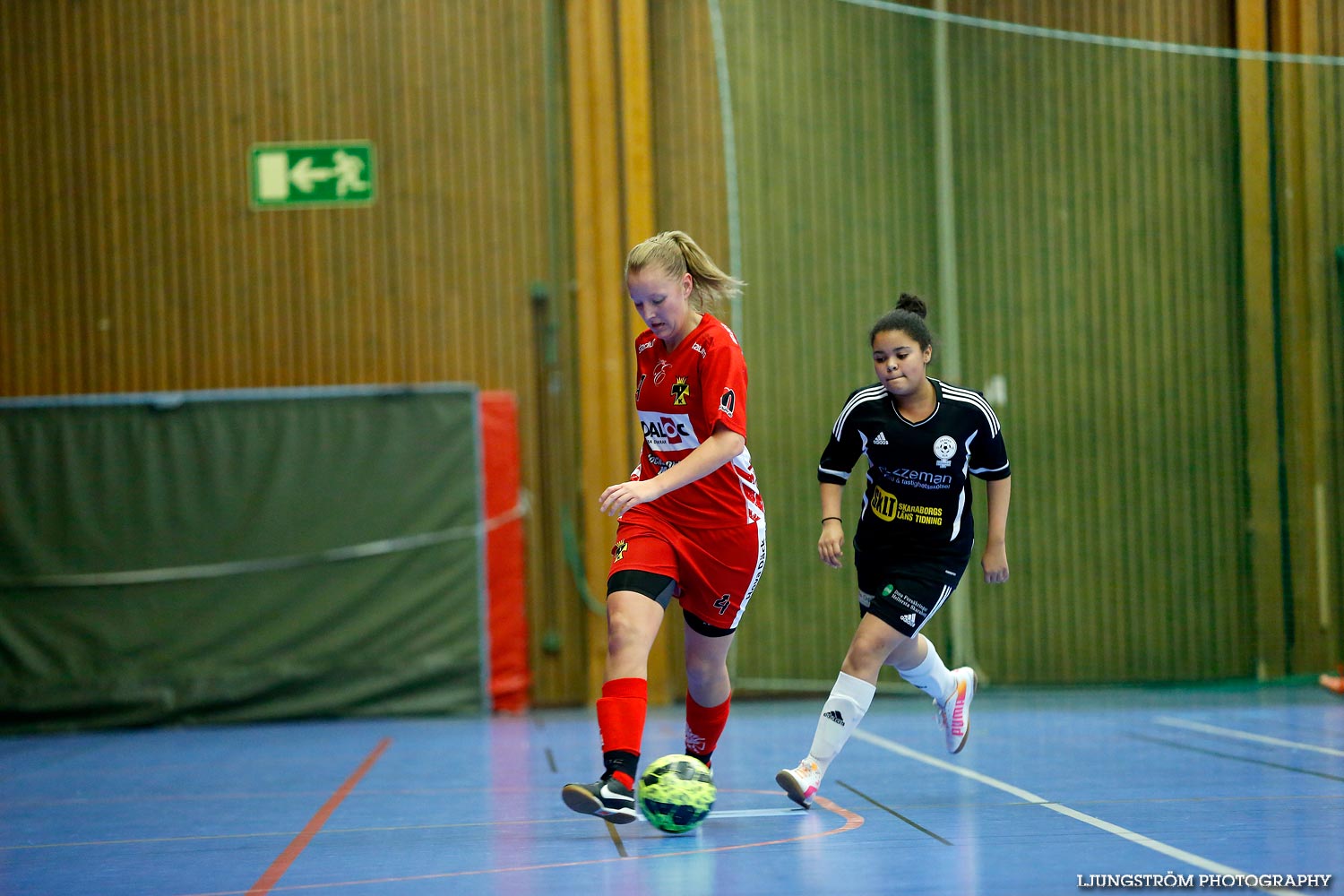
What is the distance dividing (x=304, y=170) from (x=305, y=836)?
596 centimetres

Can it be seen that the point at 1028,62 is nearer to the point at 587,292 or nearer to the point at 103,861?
the point at 587,292

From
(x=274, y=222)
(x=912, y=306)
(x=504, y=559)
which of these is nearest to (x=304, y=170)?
(x=274, y=222)

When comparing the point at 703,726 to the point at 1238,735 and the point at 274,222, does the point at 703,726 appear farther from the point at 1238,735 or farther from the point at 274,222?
the point at 274,222

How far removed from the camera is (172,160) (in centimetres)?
893

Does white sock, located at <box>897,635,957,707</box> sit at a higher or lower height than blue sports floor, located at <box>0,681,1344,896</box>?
higher

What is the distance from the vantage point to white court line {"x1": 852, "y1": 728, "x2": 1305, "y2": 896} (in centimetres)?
300

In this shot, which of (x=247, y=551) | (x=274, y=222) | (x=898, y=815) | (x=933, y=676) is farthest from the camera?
(x=274, y=222)

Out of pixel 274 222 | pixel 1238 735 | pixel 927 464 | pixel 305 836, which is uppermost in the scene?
pixel 274 222

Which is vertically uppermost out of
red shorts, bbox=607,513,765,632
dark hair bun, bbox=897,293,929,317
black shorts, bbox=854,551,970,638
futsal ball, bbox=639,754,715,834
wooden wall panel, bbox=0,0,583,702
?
wooden wall panel, bbox=0,0,583,702

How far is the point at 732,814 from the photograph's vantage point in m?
4.09

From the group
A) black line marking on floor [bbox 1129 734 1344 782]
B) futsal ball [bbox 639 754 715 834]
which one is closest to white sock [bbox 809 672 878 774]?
futsal ball [bbox 639 754 715 834]

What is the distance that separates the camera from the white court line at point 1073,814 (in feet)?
9.84

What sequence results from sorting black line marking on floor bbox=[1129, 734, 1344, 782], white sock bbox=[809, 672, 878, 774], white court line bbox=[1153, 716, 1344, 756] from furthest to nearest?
white court line bbox=[1153, 716, 1344, 756] < black line marking on floor bbox=[1129, 734, 1344, 782] < white sock bbox=[809, 672, 878, 774]

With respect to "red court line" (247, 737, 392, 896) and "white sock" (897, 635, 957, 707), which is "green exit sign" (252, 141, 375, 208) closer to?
"red court line" (247, 737, 392, 896)
